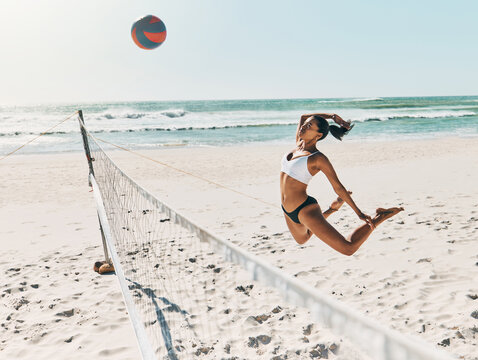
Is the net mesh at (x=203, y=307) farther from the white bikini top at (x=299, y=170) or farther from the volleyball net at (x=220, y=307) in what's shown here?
the white bikini top at (x=299, y=170)

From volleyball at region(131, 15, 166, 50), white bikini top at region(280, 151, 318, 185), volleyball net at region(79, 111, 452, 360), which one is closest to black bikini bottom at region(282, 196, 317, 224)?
white bikini top at region(280, 151, 318, 185)

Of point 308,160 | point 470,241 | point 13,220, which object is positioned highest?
point 308,160

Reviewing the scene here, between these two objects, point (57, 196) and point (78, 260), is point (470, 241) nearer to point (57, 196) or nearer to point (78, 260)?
point (78, 260)

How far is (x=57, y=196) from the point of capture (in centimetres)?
976

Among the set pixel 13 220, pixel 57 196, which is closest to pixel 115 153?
pixel 57 196

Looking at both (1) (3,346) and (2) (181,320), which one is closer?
(1) (3,346)

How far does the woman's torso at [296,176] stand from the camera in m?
3.51

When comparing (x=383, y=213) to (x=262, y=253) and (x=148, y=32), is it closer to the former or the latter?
(x=262, y=253)

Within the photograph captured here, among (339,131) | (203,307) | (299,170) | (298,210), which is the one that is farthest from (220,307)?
(339,131)

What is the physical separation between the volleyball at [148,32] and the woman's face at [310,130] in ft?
21.5

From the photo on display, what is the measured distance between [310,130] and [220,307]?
2.15 m

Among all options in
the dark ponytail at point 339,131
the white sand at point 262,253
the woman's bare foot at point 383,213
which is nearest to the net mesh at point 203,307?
the white sand at point 262,253

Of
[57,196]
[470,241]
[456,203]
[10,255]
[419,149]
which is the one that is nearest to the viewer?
[470,241]

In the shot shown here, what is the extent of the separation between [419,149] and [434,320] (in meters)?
15.0
